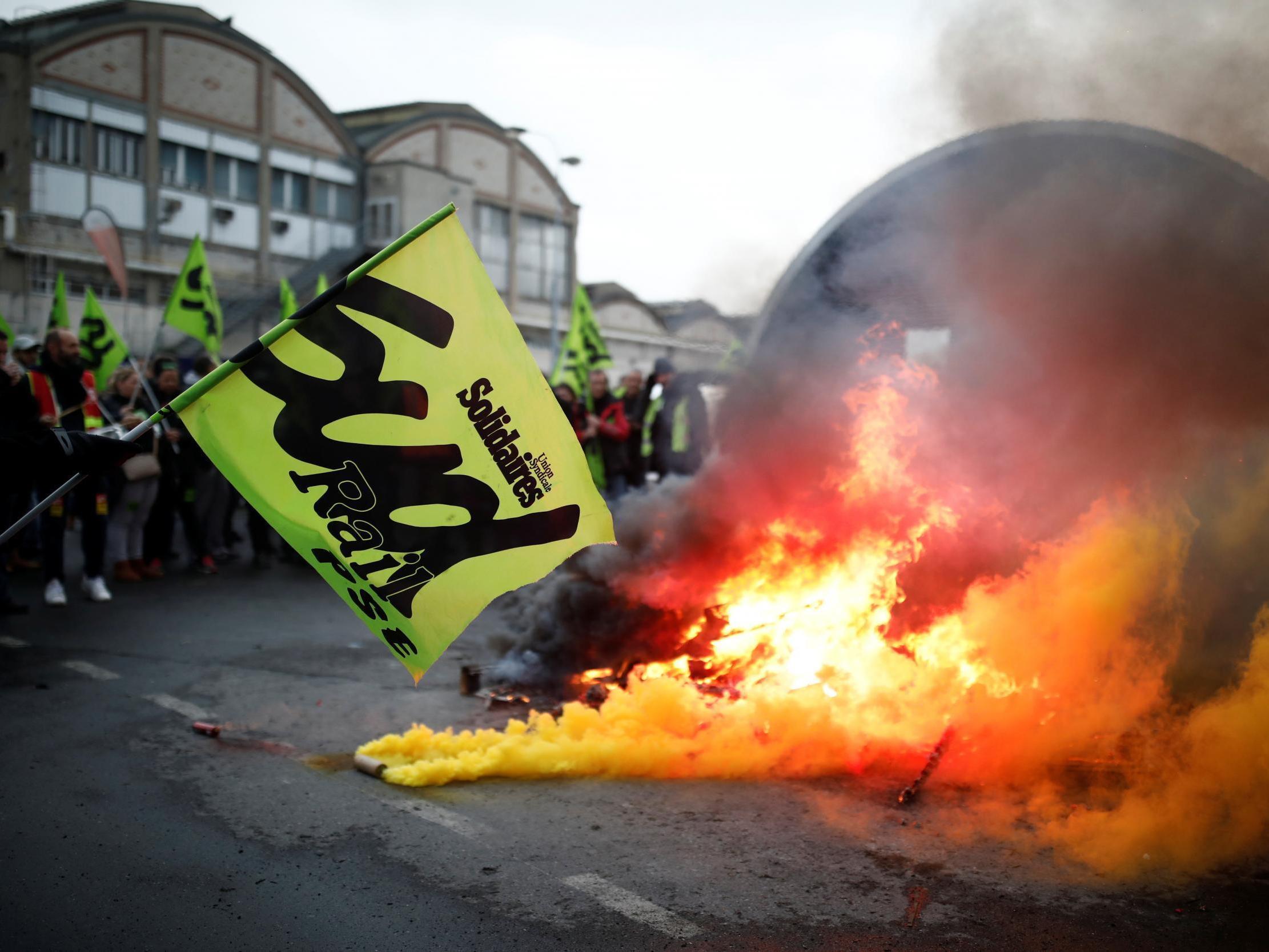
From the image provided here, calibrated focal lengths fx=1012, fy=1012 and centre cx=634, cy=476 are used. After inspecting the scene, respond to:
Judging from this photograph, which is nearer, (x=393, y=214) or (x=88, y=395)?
(x=88, y=395)

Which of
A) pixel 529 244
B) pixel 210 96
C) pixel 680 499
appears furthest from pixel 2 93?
→ pixel 680 499

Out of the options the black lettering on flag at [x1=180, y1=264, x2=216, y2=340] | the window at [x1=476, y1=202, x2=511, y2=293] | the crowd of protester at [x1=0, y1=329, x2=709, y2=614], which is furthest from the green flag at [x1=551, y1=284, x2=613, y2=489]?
the window at [x1=476, y1=202, x2=511, y2=293]

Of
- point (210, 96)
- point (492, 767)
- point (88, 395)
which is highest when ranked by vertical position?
point (210, 96)

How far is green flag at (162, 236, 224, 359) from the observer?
1183cm

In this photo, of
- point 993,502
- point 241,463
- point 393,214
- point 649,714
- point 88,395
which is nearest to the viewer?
point 241,463

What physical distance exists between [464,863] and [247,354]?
199 centimetres

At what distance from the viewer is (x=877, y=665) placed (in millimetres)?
5422

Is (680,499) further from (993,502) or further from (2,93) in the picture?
(2,93)

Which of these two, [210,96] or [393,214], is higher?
[210,96]

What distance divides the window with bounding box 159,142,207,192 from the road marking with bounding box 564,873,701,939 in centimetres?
2906

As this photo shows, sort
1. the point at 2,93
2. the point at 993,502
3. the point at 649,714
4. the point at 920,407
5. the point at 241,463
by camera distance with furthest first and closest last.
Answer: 1. the point at 2,93
2. the point at 920,407
3. the point at 993,502
4. the point at 649,714
5. the point at 241,463

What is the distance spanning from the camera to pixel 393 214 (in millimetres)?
33500

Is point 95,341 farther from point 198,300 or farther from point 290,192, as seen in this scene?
point 290,192

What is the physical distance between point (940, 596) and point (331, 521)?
3299 mm
